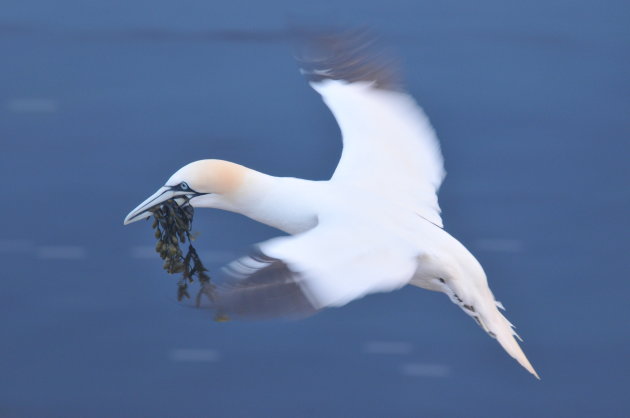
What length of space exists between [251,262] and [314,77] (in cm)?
67

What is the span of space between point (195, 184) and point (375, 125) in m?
0.38

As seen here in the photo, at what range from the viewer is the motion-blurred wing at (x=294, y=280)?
4.43ft

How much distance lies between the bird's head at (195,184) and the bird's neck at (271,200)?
12 mm

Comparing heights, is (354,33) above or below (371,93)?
above

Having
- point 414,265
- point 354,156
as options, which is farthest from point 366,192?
point 414,265

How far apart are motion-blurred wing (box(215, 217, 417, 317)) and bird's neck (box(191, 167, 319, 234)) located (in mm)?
209

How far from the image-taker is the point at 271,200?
5.45 ft

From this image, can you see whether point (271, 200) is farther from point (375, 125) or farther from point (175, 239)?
point (375, 125)

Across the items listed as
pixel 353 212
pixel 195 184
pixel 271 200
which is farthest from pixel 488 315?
pixel 195 184

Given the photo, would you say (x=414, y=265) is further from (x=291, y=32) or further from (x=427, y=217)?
(x=291, y=32)

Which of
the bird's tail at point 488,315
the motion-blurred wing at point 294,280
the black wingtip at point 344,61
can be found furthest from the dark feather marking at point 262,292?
the black wingtip at point 344,61

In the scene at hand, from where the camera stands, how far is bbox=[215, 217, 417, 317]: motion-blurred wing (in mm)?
1350

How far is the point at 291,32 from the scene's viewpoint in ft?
6.42

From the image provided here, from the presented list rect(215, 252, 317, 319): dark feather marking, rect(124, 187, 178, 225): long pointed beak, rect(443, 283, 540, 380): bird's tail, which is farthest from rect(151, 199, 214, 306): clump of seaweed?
rect(443, 283, 540, 380): bird's tail
